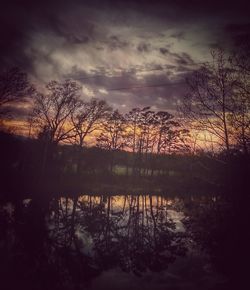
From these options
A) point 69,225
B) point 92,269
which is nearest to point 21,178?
point 69,225

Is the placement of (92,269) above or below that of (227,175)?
below

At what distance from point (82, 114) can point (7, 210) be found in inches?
909

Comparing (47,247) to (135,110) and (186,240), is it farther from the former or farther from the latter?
(135,110)

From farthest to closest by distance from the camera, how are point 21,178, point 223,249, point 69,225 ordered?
point 21,178, point 69,225, point 223,249

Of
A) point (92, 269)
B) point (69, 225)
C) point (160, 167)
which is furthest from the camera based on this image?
point (160, 167)

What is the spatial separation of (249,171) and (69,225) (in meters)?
10.9

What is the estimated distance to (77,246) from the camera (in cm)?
738

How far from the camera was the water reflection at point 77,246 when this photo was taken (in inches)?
216

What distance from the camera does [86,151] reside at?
4741 centimetres

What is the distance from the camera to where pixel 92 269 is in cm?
592

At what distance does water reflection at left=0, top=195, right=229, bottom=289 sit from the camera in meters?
5.48

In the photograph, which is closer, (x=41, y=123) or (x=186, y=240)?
(x=186, y=240)

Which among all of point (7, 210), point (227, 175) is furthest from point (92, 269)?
point (227, 175)

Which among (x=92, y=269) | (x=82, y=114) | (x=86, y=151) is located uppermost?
(x=82, y=114)
